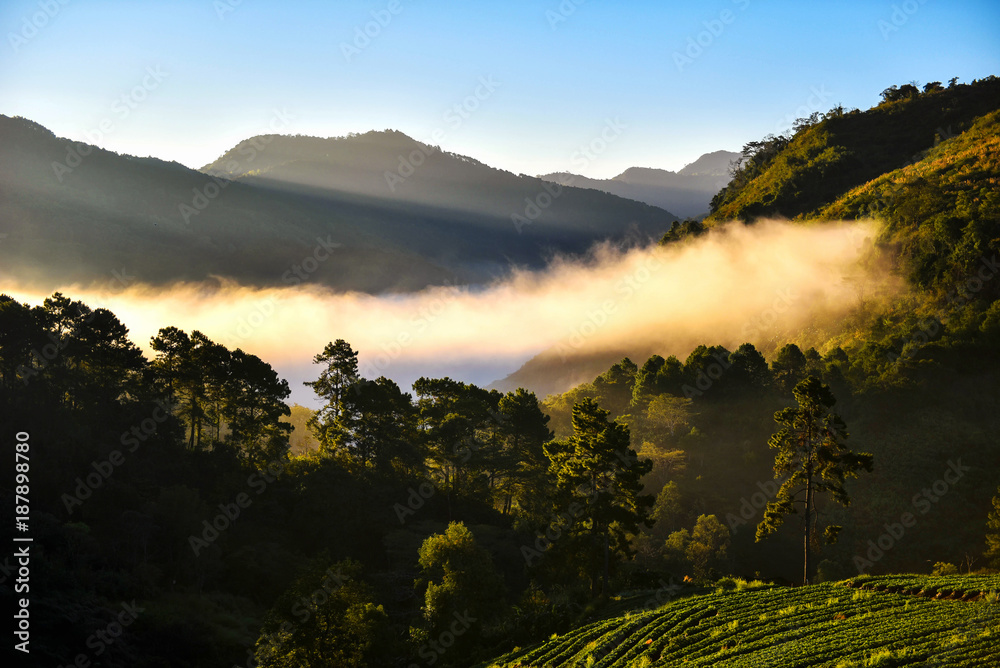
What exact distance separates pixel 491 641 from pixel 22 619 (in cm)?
3007

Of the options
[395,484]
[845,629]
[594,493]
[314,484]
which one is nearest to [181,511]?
[314,484]

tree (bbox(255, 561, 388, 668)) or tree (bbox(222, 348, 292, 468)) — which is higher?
tree (bbox(222, 348, 292, 468))

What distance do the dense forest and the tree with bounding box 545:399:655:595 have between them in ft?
0.60

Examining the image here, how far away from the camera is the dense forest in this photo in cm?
4553

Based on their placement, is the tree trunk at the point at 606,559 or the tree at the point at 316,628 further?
the tree trunk at the point at 606,559

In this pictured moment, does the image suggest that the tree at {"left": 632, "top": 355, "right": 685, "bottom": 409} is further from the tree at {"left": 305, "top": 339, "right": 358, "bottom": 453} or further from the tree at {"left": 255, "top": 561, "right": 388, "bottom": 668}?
the tree at {"left": 255, "top": 561, "right": 388, "bottom": 668}

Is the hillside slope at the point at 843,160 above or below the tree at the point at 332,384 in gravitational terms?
above

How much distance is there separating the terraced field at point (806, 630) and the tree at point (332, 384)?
40.0 m

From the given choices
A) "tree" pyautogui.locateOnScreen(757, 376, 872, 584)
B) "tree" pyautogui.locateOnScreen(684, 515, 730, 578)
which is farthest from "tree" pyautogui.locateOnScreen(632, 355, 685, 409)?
"tree" pyautogui.locateOnScreen(757, 376, 872, 584)

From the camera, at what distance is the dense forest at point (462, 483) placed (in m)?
45.5

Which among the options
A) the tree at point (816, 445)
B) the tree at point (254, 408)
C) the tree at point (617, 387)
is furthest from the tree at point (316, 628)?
the tree at point (617, 387)

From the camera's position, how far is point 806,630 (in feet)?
94.5

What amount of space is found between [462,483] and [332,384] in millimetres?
18902

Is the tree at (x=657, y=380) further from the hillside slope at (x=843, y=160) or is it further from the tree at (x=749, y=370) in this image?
the hillside slope at (x=843, y=160)
